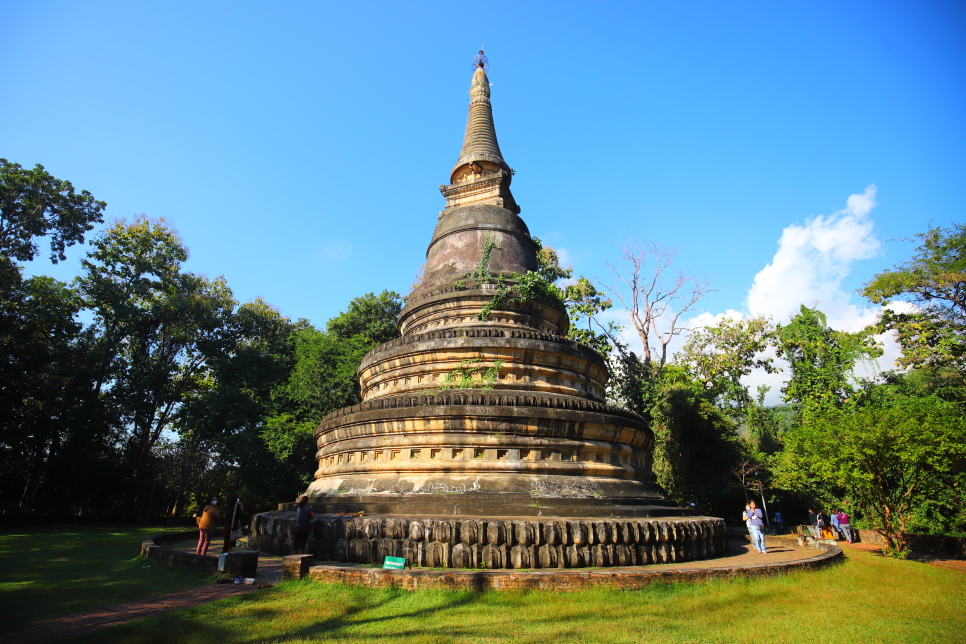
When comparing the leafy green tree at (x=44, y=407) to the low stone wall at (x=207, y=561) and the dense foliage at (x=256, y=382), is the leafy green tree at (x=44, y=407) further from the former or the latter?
the low stone wall at (x=207, y=561)

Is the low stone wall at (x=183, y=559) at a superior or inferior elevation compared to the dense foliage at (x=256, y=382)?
inferior

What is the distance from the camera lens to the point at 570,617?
6.70 meters

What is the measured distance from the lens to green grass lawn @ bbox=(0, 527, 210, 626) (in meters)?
7.14

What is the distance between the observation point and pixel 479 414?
38.8 ft

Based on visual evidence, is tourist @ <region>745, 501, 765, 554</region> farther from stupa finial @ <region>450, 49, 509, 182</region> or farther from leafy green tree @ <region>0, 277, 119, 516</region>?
leafy green tree @ <region>0, 277, 119, 516</region>

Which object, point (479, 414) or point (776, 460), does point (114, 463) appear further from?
point (776, 460)

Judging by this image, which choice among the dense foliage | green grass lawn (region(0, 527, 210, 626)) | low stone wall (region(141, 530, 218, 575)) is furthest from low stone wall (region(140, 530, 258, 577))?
the dense foliage

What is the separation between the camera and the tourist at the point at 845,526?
2131 centimetres

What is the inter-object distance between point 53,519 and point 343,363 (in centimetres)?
1388

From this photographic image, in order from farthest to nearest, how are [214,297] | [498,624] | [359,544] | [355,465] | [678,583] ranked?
1. [214,297]
2. [355,465]
3. [359,544]
4. [678,583]
5. [498,624]

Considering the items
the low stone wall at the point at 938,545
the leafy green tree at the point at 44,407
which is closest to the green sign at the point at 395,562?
the low stone wall at the point at 938,545

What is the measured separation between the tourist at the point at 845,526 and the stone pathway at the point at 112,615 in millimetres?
22949

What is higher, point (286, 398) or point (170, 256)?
point (170, 256)

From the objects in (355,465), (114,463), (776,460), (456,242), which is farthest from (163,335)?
(776,460)
